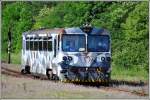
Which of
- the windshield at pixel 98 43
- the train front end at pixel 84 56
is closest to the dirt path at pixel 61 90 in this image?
the train front end at pixel 84 56

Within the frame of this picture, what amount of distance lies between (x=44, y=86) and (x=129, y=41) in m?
10.9

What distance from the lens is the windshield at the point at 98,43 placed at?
2269cm

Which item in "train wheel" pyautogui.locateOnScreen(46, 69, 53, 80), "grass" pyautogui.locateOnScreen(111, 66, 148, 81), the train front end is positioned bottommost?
"grass" pyautogui.locateOnScreen(111, 66, 148, 81)

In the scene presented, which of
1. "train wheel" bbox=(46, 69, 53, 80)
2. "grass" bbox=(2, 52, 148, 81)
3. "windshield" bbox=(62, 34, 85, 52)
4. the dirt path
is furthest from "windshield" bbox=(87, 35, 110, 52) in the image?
"grass" bbox=(2, 52, 148, 81)

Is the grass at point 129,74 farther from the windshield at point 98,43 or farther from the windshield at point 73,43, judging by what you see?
the windshield at point 73,43

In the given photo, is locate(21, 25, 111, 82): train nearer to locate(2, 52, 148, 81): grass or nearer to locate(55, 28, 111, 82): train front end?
locate(55, 28, 111, 82): train front end

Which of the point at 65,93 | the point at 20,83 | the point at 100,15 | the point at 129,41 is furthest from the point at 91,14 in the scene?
the point at 65,93

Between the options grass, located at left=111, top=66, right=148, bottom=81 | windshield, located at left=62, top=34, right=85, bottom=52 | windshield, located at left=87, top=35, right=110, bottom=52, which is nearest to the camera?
windshield, located at left=62, top=34, right=85, bottom=52

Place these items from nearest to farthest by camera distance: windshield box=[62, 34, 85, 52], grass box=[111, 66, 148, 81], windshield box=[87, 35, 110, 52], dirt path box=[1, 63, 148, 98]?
dirt path box=[1, 63, 148, 98]
windshield box=[62, 34, 85, 52]
windshield box=[87, 35, 110, 52]
grass box=[111, 66, 148, 81]

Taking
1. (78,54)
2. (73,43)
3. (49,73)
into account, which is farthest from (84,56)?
(49,73)

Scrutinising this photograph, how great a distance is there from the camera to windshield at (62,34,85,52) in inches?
880

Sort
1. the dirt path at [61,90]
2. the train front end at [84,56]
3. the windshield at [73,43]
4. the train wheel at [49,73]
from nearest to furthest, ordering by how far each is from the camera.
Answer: the dirt path at [61,90]
the train front end at [84,56]
the windshield at [73,43]
the train wheel at [49,73]

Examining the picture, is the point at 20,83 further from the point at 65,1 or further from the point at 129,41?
the point at 65,1

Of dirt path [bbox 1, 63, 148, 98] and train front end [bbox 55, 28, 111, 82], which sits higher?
train front end [bbox 55, 28, 111, 82]
